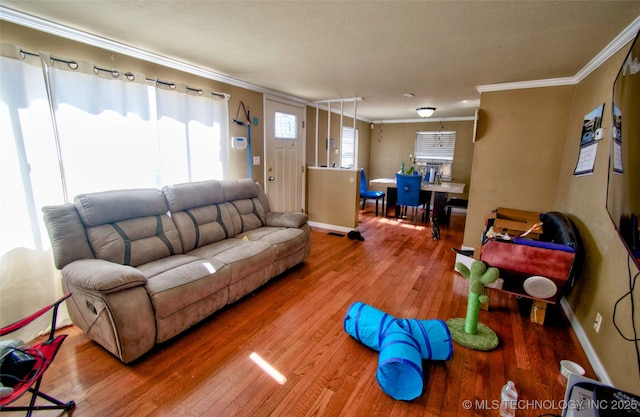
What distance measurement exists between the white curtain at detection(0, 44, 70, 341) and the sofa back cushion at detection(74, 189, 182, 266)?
304 millimetres

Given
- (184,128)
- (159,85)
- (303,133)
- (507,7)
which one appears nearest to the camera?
(507,7)

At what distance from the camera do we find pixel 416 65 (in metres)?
2.85

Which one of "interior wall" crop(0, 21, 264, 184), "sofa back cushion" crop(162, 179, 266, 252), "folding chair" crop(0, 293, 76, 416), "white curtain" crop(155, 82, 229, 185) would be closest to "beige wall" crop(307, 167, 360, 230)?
"interior wall" crop(0, 21, 264, 184)

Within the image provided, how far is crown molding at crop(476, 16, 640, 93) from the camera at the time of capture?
1948 millimetres

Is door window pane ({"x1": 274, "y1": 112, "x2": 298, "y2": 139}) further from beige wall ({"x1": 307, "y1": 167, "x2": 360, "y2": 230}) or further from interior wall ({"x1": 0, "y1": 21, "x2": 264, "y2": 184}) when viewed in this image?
beige wall ({"x1": 307, "y1": 167, "x2": 360, "y2": 230})

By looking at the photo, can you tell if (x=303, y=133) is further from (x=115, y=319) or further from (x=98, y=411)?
(x=98, y=411)

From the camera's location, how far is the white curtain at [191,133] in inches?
114

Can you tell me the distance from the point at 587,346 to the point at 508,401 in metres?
0.99

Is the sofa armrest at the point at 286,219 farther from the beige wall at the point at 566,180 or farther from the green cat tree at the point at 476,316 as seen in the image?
the beige wall at the point at 566,180

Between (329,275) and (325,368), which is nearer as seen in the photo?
(325,368)

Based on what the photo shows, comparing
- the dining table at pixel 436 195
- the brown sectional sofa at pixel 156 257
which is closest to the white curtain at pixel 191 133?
the brown sectional sofa at pixel 156 257

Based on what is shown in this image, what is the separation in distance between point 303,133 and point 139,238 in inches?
131

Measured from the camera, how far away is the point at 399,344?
5.59 ft

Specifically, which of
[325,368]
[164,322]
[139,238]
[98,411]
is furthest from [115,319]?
[325,368]
